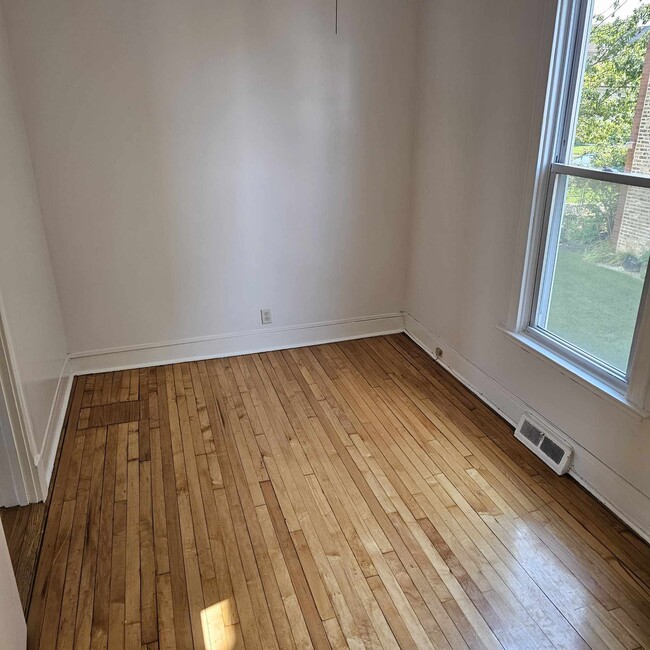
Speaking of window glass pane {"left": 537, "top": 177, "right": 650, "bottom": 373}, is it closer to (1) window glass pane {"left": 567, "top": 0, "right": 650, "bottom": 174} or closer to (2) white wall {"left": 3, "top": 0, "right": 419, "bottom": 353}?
(1) window glass pane {"left": 567, "top": 0, "right": 650, "bottom": 174}

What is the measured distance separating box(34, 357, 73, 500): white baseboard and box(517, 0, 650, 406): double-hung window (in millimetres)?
2322

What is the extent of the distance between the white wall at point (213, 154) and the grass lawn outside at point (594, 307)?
145cm

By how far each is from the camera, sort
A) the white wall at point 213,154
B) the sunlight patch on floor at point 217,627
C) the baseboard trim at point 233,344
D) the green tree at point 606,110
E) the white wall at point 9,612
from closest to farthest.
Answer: the white wall at point 9,612, the sunlight patch on floor at point 217,627, the green tree at point 606,110, the white wall at point 213,154, the baseboard trim at point 233,344

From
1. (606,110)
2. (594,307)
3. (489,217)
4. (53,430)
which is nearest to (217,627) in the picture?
(53,430)

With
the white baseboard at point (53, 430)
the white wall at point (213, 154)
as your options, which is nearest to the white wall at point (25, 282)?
the white baseboard at point (53, 430)

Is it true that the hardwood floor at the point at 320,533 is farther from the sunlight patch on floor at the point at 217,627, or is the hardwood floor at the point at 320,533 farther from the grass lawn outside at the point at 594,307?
the grass lawn outside at the point at 594,307

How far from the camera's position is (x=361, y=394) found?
3.22m

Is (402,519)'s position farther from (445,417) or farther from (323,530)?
(445,417)

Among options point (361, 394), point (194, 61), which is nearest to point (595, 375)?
point (361, 394)

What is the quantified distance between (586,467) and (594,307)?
0.68 metres

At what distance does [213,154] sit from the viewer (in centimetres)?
326

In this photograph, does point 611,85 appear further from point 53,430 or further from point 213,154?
point 53,430

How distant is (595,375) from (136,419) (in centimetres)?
225

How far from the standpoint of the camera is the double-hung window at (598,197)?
2.07 m
